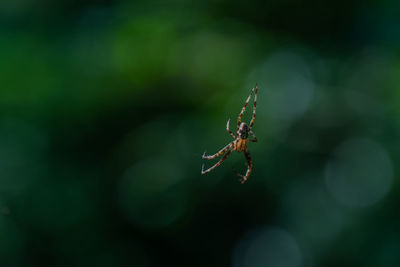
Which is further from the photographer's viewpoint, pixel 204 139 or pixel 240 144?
pixel 204 139

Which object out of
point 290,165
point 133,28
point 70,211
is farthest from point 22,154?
point 290,165

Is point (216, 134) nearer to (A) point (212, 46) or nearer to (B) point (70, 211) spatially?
(A) point (212, 46)

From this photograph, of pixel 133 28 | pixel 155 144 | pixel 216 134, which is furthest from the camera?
pixel 155 144

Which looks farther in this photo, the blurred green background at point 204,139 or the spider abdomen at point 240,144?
the blurred green background at point 204,139

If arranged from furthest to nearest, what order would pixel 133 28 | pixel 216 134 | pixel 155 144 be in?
pixel 155 144 < pixel 216 134 < pixel 133 28

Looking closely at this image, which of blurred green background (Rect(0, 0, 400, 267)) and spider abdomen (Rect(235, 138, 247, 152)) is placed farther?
blurred green background (Rect(0, 0, 400, 267))

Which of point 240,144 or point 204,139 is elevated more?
point 204,139

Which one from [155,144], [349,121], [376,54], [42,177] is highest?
[376,54]

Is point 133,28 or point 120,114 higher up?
point 133,28
